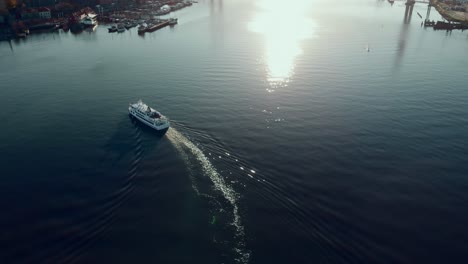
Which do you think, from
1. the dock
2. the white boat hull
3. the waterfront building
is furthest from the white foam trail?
the waterfront building

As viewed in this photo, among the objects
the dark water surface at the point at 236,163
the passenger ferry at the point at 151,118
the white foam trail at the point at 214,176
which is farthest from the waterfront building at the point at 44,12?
the white foam trail at the point at 214,176

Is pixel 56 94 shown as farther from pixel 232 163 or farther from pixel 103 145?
pixel 232 163

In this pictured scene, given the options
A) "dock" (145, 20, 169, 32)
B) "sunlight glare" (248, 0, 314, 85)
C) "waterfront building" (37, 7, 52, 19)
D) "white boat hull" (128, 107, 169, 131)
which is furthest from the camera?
"waterfront building" (37, 7, 52, 19)

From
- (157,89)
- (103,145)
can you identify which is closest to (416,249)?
(103,145)

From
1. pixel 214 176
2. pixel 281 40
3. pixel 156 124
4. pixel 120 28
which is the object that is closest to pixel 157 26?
pixel 120 28

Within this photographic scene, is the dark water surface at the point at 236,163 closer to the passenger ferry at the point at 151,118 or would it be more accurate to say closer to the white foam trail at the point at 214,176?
the white foam trail at the point at 214,176

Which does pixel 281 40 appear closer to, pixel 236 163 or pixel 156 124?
pixel 156 124

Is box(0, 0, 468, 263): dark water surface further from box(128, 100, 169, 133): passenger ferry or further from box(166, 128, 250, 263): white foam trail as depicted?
box(128, 100, 169, 133): passenger ferry
